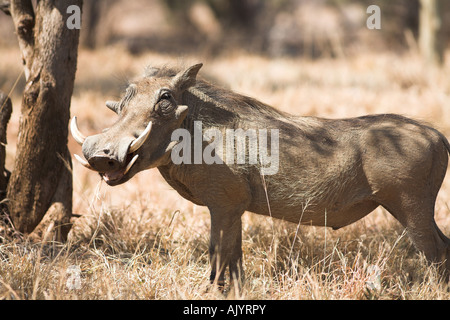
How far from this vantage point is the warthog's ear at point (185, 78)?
9.14ft

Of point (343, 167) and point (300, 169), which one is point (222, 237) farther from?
point (343, 167)

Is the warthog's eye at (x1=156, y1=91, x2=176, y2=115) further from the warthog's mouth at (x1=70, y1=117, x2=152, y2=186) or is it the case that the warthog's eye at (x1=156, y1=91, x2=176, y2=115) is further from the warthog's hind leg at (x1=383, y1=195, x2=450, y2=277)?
the warthog's hind leg at (x1=383, y1=195, x2=450, y2=277)

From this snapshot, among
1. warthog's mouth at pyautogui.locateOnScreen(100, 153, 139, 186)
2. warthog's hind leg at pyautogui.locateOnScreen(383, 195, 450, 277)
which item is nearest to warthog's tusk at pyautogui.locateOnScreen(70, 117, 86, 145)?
warthog's mouth at pyautogui.locateOnScreen(100, 153, 139, 186)

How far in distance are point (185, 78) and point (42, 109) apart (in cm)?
118

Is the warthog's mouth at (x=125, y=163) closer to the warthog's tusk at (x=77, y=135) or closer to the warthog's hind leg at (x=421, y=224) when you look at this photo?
the warthog's tusk at (x=77, y=135)

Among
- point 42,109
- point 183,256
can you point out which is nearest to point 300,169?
point 183,256

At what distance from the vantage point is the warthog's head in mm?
2500

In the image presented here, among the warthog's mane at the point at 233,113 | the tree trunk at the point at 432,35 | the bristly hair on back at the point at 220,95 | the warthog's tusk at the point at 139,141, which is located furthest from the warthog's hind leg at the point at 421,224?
the tree trunk at the point at 432,35

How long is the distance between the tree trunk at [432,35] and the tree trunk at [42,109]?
6475mm

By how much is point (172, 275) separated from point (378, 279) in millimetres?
1110

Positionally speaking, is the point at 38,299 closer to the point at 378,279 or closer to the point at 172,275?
the point at 172,275

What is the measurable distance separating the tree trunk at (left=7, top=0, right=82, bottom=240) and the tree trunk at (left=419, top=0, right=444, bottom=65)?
647 centimetres

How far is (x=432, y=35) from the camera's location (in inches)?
340
